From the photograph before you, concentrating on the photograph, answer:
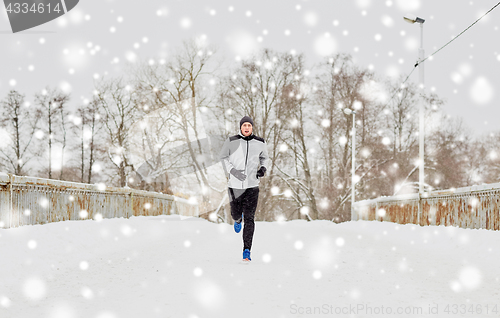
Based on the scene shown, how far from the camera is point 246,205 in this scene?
24.0 ft

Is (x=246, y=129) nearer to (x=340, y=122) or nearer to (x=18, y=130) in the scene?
A: (x=340, y=122)

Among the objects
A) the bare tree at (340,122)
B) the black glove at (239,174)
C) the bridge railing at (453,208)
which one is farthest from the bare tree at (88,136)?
the black glove at (239,174)

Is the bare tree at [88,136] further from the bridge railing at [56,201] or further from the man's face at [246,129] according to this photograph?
the man's face at [246,129]

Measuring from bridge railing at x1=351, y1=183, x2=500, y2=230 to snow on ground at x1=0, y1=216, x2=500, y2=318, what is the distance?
482 millimetres

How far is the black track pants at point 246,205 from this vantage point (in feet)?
23.1

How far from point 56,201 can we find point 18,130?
26153 mm

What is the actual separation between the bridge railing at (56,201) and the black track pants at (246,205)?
3594mm

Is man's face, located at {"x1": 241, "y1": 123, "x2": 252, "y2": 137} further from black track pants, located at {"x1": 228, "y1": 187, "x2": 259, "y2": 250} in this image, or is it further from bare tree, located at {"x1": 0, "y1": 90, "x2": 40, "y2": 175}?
bare tree, located at {"x1": 0, "y1": 90, "x2": 40, "y2": 175}

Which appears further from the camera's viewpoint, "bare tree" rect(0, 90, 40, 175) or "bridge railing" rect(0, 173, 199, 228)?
"bare tree" rect(0, 90, 40, 175)

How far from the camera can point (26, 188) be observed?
8180mm

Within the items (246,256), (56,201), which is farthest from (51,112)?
(246,256)

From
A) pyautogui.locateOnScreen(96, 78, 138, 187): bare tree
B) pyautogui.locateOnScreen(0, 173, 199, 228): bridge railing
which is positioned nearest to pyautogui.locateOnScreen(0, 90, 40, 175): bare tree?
pyautogui.locateOnScreen(96, 78, 138, 187): bare tree

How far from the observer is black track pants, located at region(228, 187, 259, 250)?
7.03 metres

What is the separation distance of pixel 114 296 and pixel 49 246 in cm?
314
